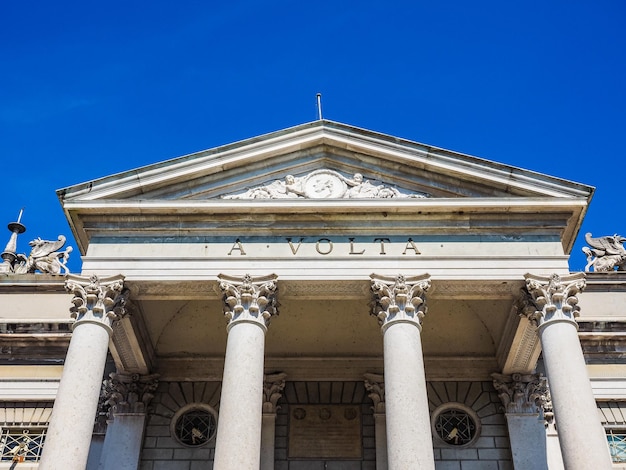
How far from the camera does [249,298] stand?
816 inches

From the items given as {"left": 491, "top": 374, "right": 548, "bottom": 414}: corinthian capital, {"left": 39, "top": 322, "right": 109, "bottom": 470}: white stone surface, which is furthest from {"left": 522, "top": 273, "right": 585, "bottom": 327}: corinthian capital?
{"left": 39, "top": 322, "right": 109, "bottom": 470}: white stone surface

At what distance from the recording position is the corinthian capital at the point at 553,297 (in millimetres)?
20328

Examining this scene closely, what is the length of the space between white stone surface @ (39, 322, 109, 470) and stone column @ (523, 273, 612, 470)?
36.5 ft

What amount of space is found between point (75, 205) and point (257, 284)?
5789 mm

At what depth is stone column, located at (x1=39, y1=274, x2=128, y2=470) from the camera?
18.2 m

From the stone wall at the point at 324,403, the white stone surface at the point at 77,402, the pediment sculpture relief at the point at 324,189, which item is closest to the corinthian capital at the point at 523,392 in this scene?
the stone wall at the point at 324,403

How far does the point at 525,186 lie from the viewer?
22188mm

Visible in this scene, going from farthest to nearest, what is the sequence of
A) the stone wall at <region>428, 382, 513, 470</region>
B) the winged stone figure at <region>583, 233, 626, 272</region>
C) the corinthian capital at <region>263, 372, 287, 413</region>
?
1. the winged stone figure at <region>583, 233, 626, 272</region>
2. the corinthian capital at <region>263, 372, 287, 413</region>
3. the stone wall at <region>428, 382, 513, 470</region>

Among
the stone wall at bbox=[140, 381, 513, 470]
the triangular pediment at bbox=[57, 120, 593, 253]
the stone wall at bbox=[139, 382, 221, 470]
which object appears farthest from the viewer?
the stone wall at bbox=[139, 382, 221, 470]

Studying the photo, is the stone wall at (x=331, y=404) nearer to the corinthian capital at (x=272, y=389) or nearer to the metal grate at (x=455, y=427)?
the metal grate at (x=455, y=427)

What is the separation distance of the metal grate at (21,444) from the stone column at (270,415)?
6844 millimetres

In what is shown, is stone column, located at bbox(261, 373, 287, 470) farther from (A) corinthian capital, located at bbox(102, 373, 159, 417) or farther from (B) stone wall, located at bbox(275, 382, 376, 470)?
(A) corinthian capital, located at bbox(102, 373, 159, 417)

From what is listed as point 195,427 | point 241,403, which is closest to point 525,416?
point 241,403

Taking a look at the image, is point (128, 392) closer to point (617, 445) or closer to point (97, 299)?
point (97, 299)
